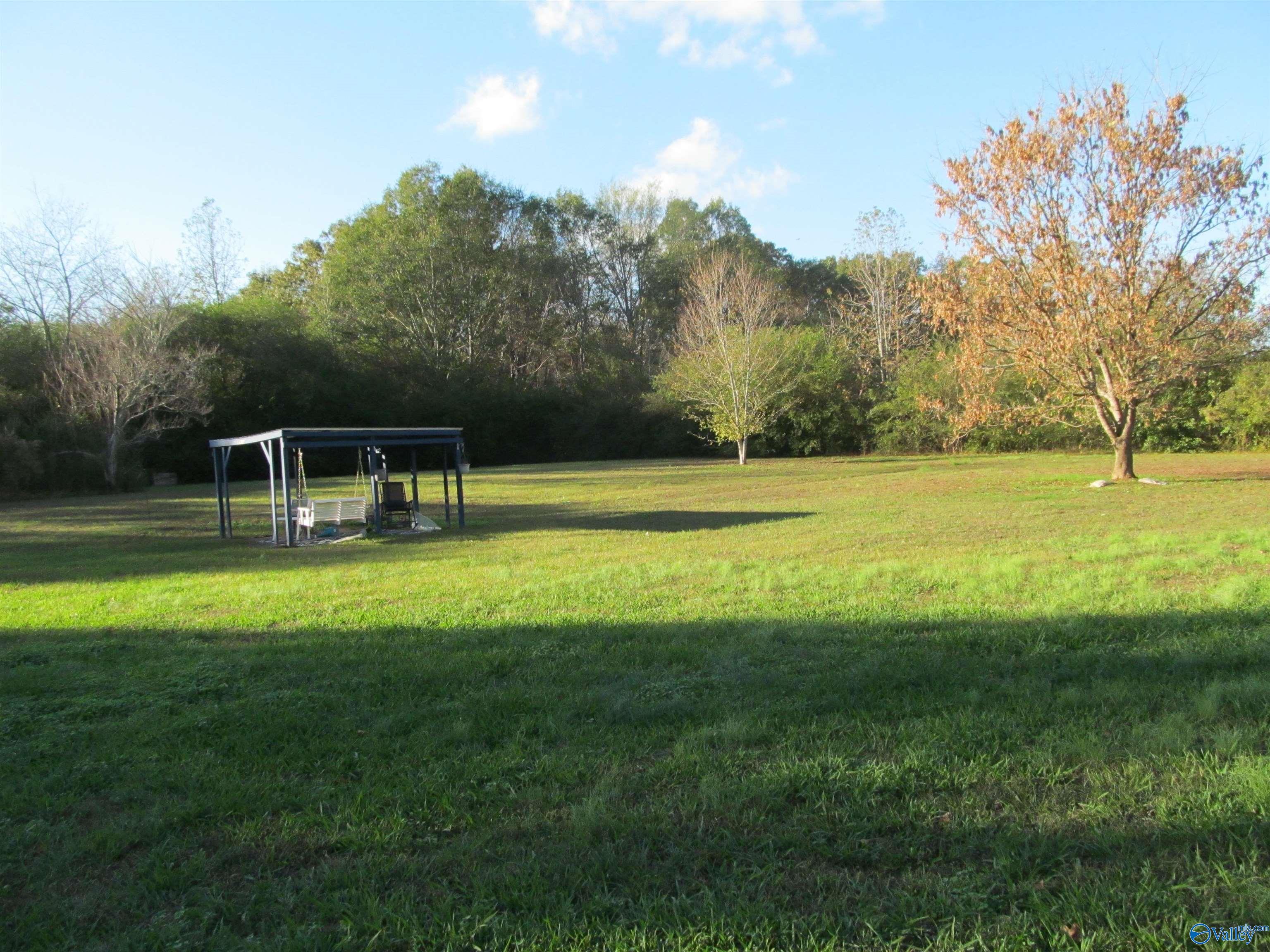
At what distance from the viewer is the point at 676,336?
48.3 meters

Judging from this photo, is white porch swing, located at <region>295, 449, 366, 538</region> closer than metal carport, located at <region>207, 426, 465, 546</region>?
No

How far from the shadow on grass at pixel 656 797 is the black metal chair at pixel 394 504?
9631 millimetres

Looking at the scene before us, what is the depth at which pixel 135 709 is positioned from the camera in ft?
14.6

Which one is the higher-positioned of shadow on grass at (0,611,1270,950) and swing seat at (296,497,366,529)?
swing seat at (296,497,366,529)

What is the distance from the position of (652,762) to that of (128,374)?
28794 mm

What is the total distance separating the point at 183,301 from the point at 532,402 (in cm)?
1648

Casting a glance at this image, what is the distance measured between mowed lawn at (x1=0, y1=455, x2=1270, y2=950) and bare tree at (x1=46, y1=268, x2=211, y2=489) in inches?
860

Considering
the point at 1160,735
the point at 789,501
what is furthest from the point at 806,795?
the point at 789,501

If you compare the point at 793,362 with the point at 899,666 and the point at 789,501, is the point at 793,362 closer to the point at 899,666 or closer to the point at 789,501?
the point at 789,501

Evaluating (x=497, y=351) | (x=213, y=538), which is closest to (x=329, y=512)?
(x=213, y=538)

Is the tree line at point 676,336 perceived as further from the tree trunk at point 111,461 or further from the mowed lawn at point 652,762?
the mowed lawn at point 652,762

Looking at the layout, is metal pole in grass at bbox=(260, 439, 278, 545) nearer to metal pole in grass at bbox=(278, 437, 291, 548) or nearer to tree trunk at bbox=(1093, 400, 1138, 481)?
metal pole in grass at bbox=(278, 437, 291, 548)

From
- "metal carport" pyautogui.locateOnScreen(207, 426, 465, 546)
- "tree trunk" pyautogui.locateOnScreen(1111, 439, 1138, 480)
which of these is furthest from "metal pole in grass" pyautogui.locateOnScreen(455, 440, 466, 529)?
"tree trunk" pyautogui.locateOnScreen(1111, 439, 1138, 480)

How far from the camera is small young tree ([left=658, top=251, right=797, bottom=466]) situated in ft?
106
